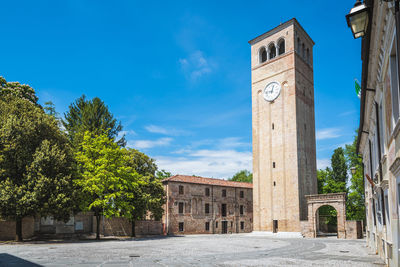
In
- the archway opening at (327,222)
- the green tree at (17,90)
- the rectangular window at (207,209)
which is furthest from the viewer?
the rectangular window at (207,209)

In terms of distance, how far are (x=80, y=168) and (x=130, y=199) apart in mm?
5872

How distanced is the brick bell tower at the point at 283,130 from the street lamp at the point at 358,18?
3720 cm

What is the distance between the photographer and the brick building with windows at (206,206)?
46.2 meters

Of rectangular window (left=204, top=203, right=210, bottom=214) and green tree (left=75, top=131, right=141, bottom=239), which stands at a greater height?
green tree (left=75, top=131, right=141, bottom=239)

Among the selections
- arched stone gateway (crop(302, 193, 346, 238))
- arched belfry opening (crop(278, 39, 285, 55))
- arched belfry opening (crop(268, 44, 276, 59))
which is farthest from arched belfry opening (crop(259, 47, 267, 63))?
arched stone gateway (crop(302, 193, 346, 238))

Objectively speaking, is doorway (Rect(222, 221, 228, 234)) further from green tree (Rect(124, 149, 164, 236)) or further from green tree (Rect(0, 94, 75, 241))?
green tree (Rect(0, 94, 75, 241))

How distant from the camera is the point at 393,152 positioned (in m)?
8.08

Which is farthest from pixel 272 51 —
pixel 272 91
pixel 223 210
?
pixel 223 210

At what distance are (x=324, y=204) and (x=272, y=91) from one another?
1604 centimetres

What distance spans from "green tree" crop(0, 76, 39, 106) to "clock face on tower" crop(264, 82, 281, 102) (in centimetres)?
2854

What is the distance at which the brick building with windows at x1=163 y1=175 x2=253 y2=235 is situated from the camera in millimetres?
46219

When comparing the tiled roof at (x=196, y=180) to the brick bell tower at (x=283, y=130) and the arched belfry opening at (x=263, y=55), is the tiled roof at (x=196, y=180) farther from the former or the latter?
the arched belfry opening at (x=263, y=55)

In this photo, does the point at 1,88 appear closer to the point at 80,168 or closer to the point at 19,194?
the point at 80,168

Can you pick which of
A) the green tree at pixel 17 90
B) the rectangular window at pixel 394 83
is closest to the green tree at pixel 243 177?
the green tree at pixel 17 90
